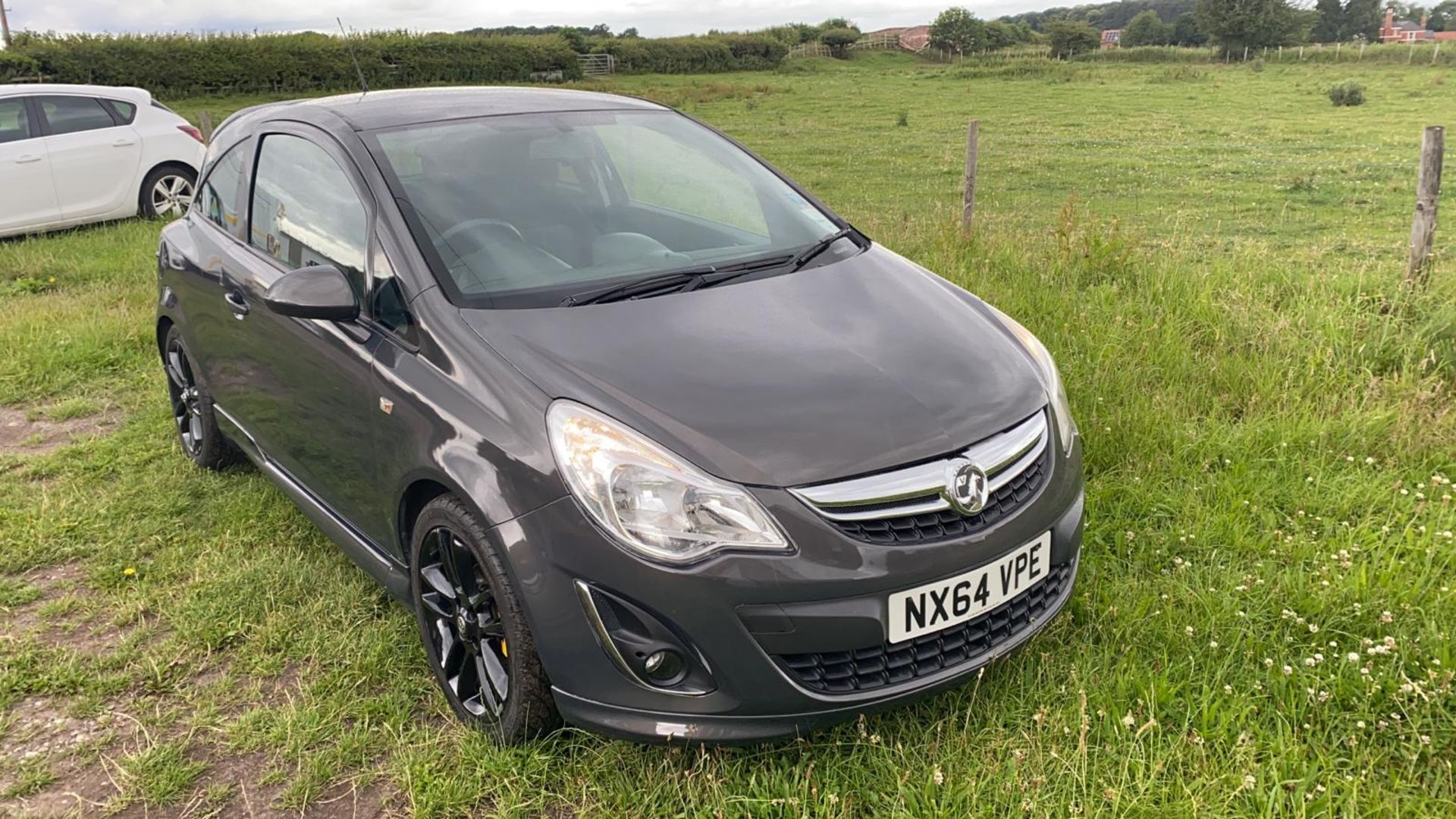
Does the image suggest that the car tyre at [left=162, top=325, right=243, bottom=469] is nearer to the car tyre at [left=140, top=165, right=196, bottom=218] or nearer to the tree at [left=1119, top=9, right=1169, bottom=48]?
the car tyre at [left=140, top=165, right=196, bottom=218]

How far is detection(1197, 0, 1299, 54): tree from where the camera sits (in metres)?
63.7

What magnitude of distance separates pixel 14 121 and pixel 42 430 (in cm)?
605

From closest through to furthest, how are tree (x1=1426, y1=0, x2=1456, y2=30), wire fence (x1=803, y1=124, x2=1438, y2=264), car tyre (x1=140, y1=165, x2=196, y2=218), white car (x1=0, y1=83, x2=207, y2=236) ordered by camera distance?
wire fence (x1=803, y1=124, x2=1438, y2=264)
white car (x1=0, y1=83, x2=207, y2=236)
car tyre (x1=140, y1=165, x2=196, y2=218)
tree (x1=1426, y1=0, x2=1456, y2=30)

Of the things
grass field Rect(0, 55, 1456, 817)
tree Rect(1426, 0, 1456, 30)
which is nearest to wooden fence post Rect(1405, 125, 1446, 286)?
grass field Rect(0, 55, 1456, 817)

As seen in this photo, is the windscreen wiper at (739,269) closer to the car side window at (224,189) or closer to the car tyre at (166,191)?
the car side window at (224,189)

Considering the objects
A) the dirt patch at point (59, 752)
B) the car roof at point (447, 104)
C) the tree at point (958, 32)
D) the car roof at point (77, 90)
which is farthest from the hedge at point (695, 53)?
the dirt patch at point (59, 752)

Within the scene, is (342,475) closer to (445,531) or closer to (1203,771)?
(445,531)

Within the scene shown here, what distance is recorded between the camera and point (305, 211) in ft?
10.5

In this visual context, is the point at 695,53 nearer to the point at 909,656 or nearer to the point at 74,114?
the point at 74,114

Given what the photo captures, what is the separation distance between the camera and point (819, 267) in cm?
305

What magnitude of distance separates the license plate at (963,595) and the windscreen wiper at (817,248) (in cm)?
114

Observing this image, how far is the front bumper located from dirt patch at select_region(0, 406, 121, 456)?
381 centimetres

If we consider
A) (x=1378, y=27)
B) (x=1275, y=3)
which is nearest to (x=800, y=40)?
(x=1275, y=3)

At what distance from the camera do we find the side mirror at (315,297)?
8.57 ft
